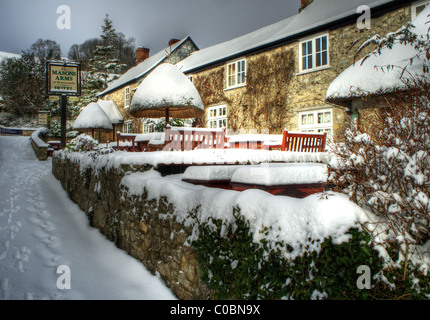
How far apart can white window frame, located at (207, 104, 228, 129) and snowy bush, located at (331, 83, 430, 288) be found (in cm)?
1203

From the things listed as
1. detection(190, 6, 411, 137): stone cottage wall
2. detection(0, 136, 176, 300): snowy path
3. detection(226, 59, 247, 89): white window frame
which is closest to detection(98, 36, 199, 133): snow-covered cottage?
detection(190, 6, 411, 137): stone cottage wall

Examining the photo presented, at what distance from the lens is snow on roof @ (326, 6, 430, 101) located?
15.7ft

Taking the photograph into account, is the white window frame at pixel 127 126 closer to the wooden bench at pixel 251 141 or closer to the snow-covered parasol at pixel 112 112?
the snow-covered parasol at pixel 112 112

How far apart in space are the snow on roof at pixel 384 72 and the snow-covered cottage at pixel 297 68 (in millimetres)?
1376

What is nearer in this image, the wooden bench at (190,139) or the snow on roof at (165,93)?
the wooden bench at (190,139)

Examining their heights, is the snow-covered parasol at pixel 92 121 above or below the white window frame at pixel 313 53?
below

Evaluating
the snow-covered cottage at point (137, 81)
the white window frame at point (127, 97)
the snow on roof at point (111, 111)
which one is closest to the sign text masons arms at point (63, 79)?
the snow-covered cottage at point (137, 81)

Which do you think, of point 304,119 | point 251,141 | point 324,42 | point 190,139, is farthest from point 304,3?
point 190,139

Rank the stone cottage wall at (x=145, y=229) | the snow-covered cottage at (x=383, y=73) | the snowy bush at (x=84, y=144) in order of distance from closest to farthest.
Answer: the stone cottage wall at (x=145, y=229) → the snow-covered cottage at (x=383, y=73) → the snowy bush at (x=84, y=144)

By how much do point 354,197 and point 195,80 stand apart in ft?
47.7

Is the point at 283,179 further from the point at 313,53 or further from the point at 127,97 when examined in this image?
the point at 127,97

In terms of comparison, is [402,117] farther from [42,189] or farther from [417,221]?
[42,189]

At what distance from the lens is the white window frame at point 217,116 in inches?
549

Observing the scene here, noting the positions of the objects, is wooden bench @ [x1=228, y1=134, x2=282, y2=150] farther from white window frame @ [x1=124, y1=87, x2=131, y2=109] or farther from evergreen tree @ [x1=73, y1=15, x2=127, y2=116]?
evergreen tree @ [x1=73, y1=15, x2=127, y2=116]
